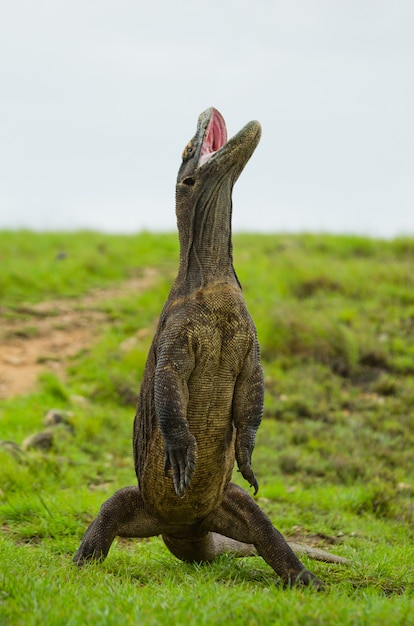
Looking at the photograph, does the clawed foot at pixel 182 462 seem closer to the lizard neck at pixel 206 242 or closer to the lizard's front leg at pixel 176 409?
the lizard's front leg at pixel 176 409

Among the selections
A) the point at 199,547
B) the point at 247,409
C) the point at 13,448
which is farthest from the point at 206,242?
the point at 13,448

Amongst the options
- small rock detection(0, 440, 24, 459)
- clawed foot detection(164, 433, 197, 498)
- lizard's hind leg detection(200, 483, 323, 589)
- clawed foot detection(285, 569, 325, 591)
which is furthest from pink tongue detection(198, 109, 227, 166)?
small rock detection(0, 440, 24, 459)

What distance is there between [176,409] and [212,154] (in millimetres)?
1277

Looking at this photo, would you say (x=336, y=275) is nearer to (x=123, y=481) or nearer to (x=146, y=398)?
(x=123, y=481)

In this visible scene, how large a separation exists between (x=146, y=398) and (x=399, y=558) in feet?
6.01

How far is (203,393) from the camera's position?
13.6ft

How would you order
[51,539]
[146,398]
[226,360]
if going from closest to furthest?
[226,360] → [146,398] → [51,539]

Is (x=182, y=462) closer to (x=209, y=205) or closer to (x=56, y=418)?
(x=209, y=205)

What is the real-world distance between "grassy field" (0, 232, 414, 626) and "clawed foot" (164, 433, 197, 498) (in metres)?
0.46

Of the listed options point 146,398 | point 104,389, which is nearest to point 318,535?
point 146,398

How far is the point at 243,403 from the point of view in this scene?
14.0 feet

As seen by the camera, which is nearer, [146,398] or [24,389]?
[146,398]

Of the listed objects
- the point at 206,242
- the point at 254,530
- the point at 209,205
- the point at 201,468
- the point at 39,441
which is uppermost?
the point at 209,205

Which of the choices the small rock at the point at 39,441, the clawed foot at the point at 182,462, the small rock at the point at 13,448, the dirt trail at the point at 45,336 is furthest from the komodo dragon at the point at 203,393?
the dirt trail at the point at 45,336
